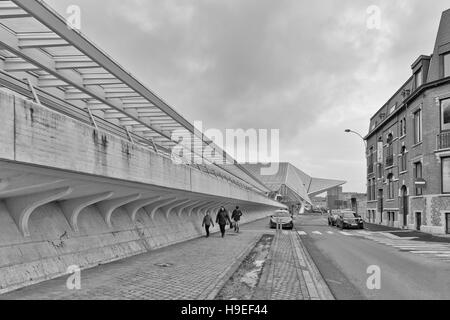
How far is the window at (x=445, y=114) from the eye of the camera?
28047 millimetres

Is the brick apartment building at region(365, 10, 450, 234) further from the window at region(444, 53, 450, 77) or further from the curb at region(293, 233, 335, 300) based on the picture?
the curb at region(293, 233, 335, 300)

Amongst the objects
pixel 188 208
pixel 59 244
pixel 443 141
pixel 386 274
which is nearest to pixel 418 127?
pixel 443 141

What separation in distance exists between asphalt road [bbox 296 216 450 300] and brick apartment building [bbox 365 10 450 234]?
44.4ft

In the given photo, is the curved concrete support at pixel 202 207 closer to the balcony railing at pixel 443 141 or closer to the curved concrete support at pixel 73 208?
the curved concrete support at pixel 73 208

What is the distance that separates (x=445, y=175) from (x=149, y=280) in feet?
82.2

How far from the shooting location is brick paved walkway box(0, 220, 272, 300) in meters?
7.38

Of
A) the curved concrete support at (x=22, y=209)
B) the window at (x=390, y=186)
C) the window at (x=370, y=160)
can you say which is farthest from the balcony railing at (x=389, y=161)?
the curved concrete support at (x=22, y=209)

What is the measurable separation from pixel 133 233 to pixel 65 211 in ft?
12.4

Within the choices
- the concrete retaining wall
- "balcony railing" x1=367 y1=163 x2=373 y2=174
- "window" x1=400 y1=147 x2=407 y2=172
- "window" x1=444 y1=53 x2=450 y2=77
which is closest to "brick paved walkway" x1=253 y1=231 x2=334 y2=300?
the concrete retaining wall

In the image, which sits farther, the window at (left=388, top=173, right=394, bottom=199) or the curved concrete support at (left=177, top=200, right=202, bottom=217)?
the window at (left=388, top=173, right=394, bottom=199)

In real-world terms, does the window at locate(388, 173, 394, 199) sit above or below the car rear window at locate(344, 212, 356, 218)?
above

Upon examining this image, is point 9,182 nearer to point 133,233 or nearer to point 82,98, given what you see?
point 82,98

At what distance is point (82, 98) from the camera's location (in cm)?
1157
